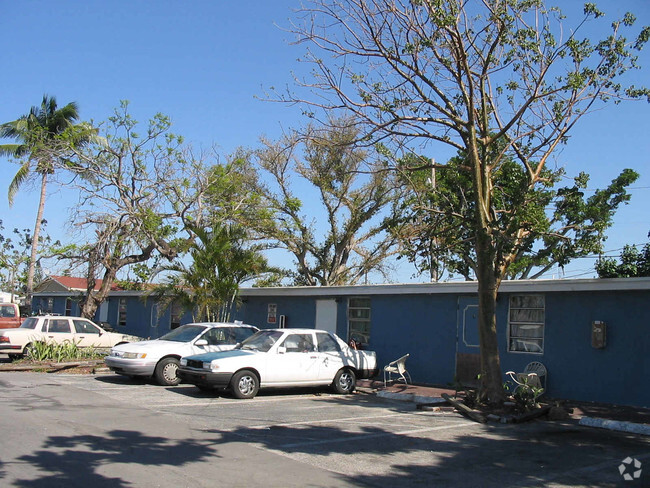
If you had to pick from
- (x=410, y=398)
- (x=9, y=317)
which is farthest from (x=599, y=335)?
(x=9, y=317)

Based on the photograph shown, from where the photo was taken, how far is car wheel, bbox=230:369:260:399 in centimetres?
1330

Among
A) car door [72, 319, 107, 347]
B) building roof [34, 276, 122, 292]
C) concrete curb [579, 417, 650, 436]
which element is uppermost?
building roof [34, 276, 122, 292]

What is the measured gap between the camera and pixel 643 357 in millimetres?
12688

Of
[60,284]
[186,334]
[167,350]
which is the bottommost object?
[167,350]

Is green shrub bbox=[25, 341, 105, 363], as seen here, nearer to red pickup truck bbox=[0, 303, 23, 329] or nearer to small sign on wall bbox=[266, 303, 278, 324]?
red pickup truck bbox=[0, 303, 23, 329]

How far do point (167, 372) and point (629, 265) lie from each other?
15262 millimetres

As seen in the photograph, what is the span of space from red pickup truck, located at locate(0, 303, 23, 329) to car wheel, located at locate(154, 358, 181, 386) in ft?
35.9

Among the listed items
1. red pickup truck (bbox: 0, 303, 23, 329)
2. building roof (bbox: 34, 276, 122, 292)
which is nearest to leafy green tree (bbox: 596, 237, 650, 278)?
red pickup truck (bbox: 0, 303, 23, 329)

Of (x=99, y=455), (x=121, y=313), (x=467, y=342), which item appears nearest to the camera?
(x=99, y=455)

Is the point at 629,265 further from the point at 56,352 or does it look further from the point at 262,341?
the point at 56,352

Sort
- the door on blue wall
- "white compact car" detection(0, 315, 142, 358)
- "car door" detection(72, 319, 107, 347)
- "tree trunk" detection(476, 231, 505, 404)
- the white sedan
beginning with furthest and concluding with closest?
"car door" detection(72, 319, 107, 347), "white compact car" detection(0, 315, 142, 358), the door on blue wall, the white sedan, "tree trunk" detection(476, 231, 505, 404)

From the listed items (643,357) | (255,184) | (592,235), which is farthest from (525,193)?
(255,184)

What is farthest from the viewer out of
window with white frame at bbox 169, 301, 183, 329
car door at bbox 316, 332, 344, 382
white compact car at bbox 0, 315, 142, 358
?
window with white frame at bbox 169, 301, 183, 329

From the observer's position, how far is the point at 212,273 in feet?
65.2
